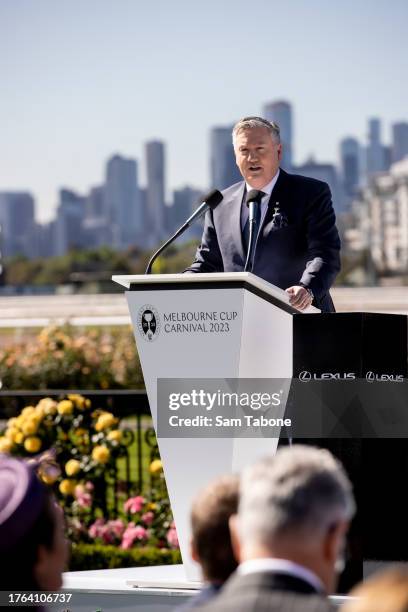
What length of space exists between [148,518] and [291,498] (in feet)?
17.2

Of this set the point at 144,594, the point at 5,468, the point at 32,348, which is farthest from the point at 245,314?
the point at 32,348

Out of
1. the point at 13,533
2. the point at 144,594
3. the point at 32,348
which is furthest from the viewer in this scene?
the point at 32,348

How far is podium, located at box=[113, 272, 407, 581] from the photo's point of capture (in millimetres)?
4184

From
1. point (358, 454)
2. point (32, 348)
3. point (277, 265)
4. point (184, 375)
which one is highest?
point (277, 265)

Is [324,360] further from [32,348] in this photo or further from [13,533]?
[32,348]

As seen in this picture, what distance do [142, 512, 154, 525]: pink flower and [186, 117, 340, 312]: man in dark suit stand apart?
108 inches

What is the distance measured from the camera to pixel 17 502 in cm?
243

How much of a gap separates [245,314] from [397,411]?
26.0 inches

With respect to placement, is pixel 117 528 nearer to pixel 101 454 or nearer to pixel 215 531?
pixel 101 454

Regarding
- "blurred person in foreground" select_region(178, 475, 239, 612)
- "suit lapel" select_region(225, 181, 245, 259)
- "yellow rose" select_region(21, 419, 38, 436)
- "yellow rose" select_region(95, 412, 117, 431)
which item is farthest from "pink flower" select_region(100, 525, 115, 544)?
"blurred person in foreground" select_region(178, 475, 239, 612)

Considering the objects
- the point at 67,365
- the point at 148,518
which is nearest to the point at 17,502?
the point at 148,518

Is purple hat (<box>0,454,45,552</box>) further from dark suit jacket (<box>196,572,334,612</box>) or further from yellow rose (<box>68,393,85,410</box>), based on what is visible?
yellow rose (<box>68,393,85,410</box>)

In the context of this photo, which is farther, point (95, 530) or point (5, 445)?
point (95, 530)

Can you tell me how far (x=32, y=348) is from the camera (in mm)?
16078
